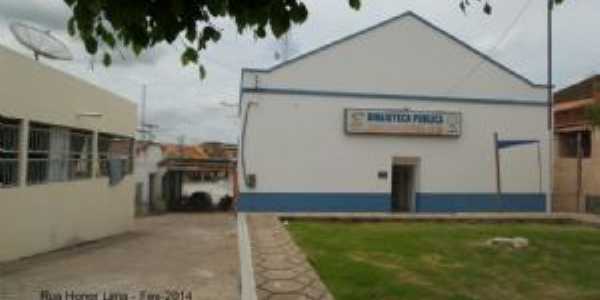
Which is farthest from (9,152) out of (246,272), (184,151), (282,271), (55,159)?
(184,151)

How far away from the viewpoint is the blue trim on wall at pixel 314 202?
64.7 feet

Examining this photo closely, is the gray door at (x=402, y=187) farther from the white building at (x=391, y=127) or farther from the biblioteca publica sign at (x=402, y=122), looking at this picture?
the biblioteca publica sign at (x=402, y=122)

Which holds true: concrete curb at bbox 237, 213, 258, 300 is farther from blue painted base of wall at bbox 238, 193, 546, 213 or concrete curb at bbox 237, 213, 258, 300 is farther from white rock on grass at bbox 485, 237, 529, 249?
blue painted base of wall at bbox 238, 193, 546, 213

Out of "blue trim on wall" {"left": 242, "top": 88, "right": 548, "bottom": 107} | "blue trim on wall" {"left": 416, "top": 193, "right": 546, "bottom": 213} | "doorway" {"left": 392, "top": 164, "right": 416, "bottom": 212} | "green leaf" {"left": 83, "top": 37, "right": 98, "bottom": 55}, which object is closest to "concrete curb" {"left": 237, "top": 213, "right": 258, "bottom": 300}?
"green leaf" {"left": 83, "top": 37, "right": 98, "bottom": 55}

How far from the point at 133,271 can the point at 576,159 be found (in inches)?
761

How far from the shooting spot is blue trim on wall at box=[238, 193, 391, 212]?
1973 centimetres

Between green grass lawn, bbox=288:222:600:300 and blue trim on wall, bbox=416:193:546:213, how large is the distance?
20.4ft

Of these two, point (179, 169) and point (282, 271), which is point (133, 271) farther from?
point (179, 169)

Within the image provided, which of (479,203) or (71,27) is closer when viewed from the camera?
(71,27)

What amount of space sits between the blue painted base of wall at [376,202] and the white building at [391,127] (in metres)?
0.04

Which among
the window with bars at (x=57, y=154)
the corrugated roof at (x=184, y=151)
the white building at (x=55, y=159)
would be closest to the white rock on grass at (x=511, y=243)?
the white building at (x=55, y=159)

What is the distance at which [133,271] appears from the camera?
9172 mm

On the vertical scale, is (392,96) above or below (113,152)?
above

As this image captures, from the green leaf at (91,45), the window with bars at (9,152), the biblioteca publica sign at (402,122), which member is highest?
the biblioteca publica sign at (402,122)
